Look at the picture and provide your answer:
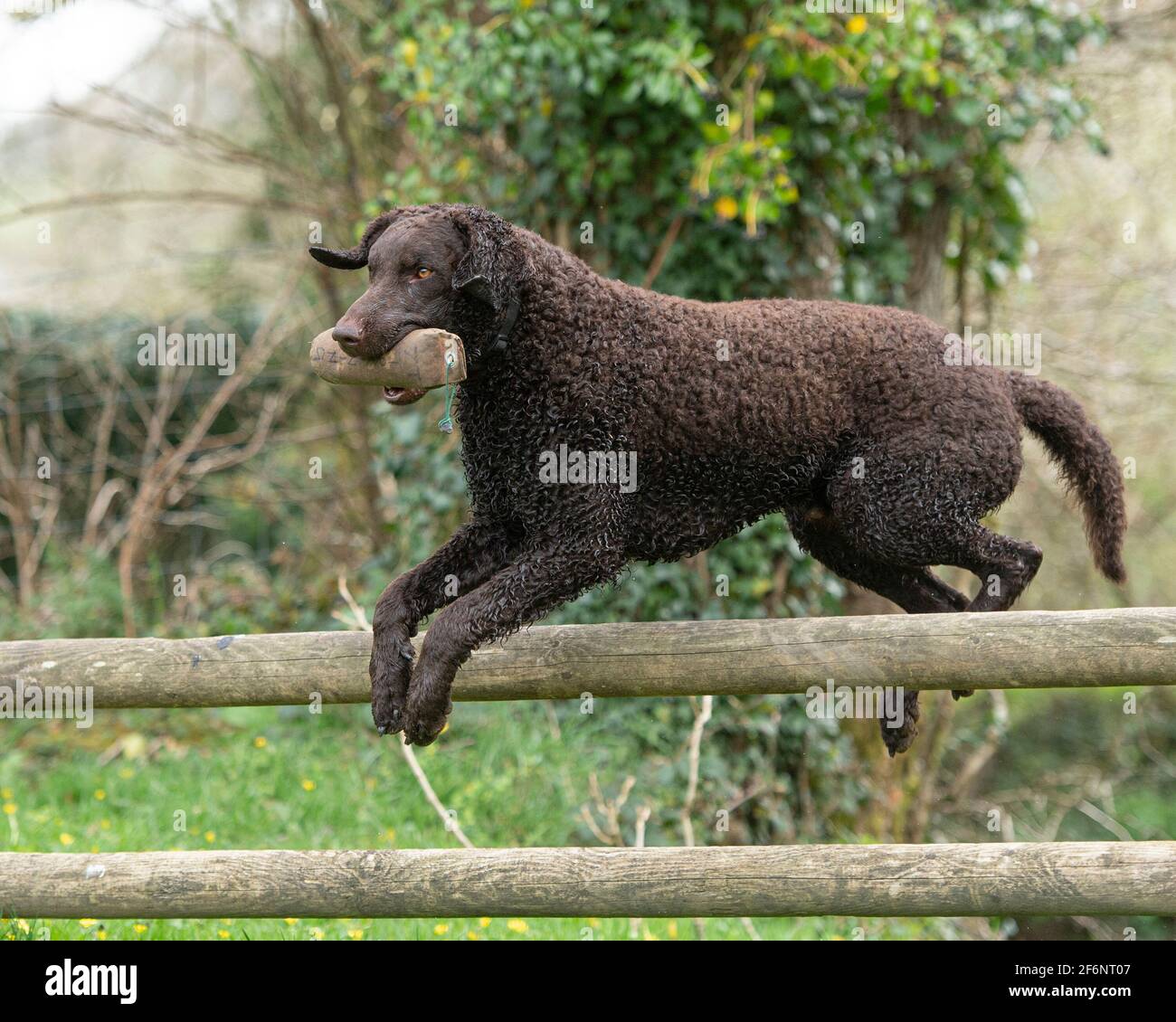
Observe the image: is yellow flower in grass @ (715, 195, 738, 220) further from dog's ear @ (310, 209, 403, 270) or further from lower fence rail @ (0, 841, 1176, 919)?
lower fence rail @ (0, 841, 1176, 919)

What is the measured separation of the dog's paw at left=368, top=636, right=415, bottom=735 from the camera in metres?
3.13

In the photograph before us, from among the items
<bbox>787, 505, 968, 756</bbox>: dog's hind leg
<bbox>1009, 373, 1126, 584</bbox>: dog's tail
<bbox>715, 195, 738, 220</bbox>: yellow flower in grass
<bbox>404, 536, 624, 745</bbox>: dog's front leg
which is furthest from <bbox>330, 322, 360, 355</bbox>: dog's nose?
<bbox>715, 195, 738, 220</bbox>: yellow flower in grass

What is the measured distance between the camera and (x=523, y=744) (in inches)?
237

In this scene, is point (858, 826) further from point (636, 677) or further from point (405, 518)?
point (636, 677)

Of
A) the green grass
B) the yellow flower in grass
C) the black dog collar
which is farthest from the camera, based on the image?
the yellow flower in grass

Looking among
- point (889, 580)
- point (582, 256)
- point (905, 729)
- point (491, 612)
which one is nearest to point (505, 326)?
point (491, 612)

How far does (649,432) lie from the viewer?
3.25 metres

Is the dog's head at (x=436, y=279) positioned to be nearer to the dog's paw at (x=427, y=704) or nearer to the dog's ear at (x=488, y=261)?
the dog's ear at (x=488, y=261)

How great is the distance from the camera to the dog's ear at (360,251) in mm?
3160

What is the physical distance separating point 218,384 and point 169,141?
1735mm

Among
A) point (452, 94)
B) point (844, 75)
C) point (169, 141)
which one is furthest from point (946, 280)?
point (169, 141)

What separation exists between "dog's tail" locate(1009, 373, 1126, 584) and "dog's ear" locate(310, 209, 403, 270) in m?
1.89

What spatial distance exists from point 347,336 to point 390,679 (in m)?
0.91

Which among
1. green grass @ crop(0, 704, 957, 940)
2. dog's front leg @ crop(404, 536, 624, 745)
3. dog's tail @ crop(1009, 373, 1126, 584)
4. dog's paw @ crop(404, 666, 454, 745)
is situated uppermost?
dog's tail @ crop(1009, 373, 1126, 584)
